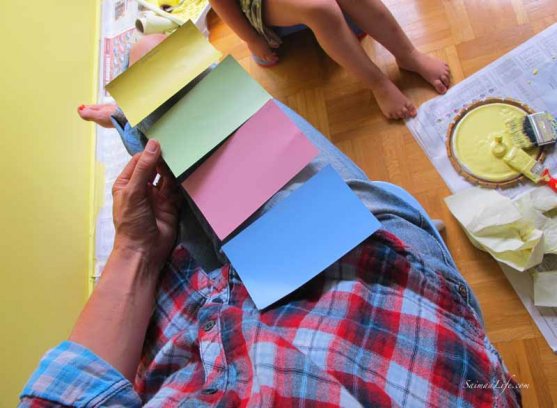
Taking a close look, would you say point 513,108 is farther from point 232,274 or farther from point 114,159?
point 114,159

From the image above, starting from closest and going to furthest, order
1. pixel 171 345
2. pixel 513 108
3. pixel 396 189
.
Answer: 1. pixel 171 345
2. pixel 396 189
3. pixel 513 108

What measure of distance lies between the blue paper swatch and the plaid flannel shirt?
0.02 m

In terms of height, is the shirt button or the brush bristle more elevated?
the shirt button

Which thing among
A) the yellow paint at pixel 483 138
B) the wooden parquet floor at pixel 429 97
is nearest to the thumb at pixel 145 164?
the wooden parquet floor at pixel 429 97

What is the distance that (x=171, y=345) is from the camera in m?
0.54

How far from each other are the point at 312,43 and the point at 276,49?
10 centimetres

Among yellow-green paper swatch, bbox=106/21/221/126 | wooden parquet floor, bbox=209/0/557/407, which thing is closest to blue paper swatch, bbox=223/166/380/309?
yellow-green paper swatch, bbox=106/21/221/126

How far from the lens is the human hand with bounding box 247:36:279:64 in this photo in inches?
40.4

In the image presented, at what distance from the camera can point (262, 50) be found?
3.42 ft

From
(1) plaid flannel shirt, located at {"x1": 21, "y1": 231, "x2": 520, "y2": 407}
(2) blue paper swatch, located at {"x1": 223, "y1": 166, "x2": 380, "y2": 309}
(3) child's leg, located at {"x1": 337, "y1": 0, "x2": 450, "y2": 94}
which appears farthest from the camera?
(3) child's leg, located at {"x1": 337, "y1": 0, "x2": 450, "y2": 94}

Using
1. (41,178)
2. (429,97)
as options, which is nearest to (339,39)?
(429,97)

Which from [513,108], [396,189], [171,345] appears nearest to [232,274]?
[171,345]

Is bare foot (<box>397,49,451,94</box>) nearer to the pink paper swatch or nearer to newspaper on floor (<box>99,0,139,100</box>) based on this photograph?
the pink paper swatch

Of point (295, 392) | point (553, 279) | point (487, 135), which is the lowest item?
point (553, 279)
